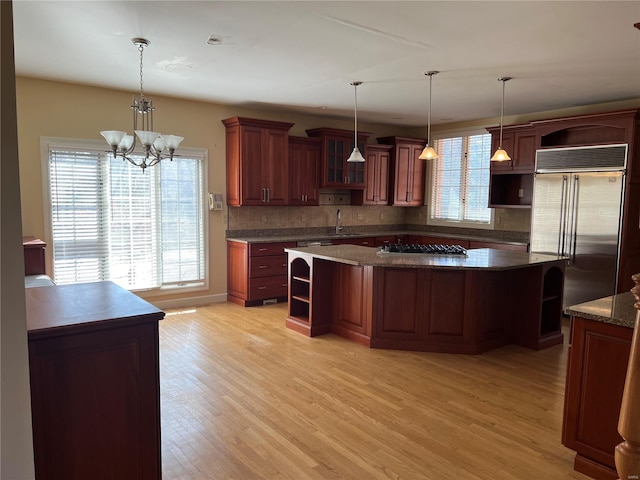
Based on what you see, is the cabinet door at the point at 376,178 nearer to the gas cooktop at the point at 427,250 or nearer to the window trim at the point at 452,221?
the window trim at the point at 452,221

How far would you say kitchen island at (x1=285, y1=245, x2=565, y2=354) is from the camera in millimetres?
4324

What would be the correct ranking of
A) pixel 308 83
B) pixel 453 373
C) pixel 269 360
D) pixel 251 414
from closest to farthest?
pixel 251 414 < pixel 453 373 < pixel 269 360 < pixel 308 83

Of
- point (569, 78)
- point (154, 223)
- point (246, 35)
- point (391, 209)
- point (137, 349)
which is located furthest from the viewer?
point (391, 209)

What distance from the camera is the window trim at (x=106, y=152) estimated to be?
5.04m

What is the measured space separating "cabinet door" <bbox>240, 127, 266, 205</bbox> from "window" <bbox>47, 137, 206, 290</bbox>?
589 mm

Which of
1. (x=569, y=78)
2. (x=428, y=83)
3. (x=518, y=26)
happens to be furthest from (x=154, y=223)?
(x=569, y=78)

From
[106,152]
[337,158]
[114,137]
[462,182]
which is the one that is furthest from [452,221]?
[114,137]

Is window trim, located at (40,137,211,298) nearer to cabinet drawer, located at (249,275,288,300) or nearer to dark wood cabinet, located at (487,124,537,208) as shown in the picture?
cabinet drawer, located at (249,275,288,300)

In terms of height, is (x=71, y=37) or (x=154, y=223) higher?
Result: (x=71, y=37)

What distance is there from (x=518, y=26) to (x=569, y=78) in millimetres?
1817

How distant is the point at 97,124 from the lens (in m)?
5.36

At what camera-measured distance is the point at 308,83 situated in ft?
16.6

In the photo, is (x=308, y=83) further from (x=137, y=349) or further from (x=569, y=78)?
(x=137, y=349)

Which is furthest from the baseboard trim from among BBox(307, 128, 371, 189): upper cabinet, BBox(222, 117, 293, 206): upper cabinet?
BBox(307, 128, 371, 189): upper cabinet
